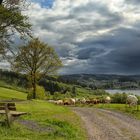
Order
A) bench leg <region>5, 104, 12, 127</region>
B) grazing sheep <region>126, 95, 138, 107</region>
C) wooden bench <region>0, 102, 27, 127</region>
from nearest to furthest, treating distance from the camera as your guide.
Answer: bench leg <region>5, 104, 12, 127</region>
wooden bench <region>0, 102, 27, 127</region>
grazing sheep <region>126, 95, 138, 107</region>

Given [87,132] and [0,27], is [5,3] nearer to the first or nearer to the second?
[0,27]

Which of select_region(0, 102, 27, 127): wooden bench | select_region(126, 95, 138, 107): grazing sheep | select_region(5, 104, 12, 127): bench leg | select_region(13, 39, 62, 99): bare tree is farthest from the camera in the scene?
select_region(13, 39, 62, 99): bare tree

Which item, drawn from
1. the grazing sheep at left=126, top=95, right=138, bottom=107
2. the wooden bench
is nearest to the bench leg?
the wooden bench

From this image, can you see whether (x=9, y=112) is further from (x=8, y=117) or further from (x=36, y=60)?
(x=36, y=60)

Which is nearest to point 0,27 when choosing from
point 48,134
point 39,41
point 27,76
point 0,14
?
point 0,14

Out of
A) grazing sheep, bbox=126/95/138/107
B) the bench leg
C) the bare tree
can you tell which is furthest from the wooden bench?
the bare tree

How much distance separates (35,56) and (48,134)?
→ 6876 centimetres

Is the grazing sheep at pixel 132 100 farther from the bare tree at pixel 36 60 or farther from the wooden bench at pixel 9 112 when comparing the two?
the wooden bench at pixel 9 112

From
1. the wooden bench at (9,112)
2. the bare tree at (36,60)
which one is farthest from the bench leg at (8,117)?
the bare tree at (36,60)

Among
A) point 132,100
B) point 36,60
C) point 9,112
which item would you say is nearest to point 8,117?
point 9,112

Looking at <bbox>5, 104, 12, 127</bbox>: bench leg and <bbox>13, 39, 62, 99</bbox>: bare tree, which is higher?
<bbox>13, 39, 62, 99</bbox>: bare tree

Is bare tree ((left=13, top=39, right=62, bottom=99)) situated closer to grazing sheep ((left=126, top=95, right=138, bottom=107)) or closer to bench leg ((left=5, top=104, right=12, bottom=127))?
grazing sheep ((left=126, top=95, right=138, bottom=107))

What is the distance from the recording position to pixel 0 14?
4903 centimetres

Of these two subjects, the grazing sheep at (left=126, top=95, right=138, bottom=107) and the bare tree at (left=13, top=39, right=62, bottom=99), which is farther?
the bare tree at (left=13, top=39, right=62, bottom=99)
